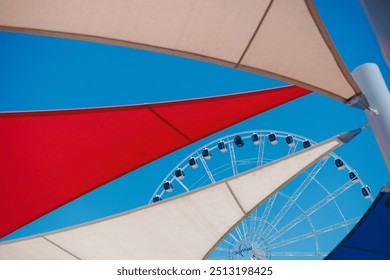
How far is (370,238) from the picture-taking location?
16.2 feet

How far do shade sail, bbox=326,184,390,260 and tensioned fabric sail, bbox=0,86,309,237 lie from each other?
1526 mm

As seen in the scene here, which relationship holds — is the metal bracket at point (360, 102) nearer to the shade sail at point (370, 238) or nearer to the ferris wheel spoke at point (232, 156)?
the shade sail at point (370, 238)

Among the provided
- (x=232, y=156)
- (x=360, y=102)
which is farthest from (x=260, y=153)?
(x=360, y=102)

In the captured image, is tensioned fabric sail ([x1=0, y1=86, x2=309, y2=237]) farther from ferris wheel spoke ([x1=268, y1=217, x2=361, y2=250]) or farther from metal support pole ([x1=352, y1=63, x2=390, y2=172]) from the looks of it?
ferris wheel spoke ([x1=268, y1=217, x2=361, y2=250])

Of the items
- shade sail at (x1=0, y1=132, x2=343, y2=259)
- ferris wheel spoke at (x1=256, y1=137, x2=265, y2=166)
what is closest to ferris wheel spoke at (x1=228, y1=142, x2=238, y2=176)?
ferris wheel spoke at (x1=256, y1=137, x2=265, y2=166)

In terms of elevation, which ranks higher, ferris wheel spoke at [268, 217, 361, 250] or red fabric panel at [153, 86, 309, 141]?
ferris wheel spoke at [268, 217, 361, 250]

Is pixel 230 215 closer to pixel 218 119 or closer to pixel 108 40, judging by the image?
pixel 218 119

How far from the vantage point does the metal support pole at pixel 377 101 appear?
308 cm

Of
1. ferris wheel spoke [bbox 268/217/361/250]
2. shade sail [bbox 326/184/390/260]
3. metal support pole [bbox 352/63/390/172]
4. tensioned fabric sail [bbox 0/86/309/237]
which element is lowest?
shade sail [bbox 326/184/390/260]

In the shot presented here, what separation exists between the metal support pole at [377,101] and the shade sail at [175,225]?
5.30 ft

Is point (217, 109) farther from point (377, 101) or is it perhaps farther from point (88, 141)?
point (377, 101)

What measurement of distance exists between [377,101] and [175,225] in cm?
307

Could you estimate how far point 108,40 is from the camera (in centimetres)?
307

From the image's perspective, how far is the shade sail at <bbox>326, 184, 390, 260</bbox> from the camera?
4656 millimetres
